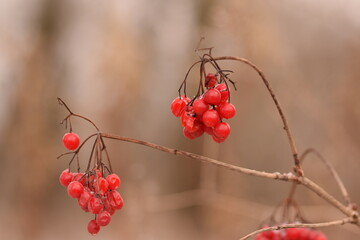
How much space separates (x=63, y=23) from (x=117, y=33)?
1.25 meters

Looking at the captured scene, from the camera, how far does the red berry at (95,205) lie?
33.3 inches

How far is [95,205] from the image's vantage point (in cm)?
85

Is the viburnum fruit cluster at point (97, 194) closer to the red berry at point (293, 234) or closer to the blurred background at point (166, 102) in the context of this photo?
the red berry at point (293, 234)

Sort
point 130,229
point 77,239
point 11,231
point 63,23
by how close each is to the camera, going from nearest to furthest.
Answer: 1. point 130,229
2. point 11,231
3. point 77,239
4. point 63,23

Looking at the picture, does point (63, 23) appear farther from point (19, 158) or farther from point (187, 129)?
point (187, 129)

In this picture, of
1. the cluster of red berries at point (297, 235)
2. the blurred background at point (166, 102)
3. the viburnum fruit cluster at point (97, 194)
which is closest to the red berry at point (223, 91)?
the viburnum fruit cluster at point (97, 194)

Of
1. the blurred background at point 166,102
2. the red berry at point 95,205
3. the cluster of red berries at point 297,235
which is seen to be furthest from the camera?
the blurred background at point 166,102

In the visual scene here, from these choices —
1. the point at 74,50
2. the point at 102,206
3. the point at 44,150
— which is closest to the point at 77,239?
the point at 44,150

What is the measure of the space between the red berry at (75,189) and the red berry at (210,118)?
259mm

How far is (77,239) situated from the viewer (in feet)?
13.6

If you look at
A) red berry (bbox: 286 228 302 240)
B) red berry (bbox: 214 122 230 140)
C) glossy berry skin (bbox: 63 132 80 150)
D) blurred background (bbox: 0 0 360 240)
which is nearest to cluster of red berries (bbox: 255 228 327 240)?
red berry (bbox: 286 228 302 240)

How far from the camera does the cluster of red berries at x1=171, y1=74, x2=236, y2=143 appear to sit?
86 cm

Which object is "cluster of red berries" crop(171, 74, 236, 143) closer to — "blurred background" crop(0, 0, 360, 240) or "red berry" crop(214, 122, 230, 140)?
"red berry" crop(214, 122, 230, 140)

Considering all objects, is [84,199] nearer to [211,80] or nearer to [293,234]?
[211,80]
